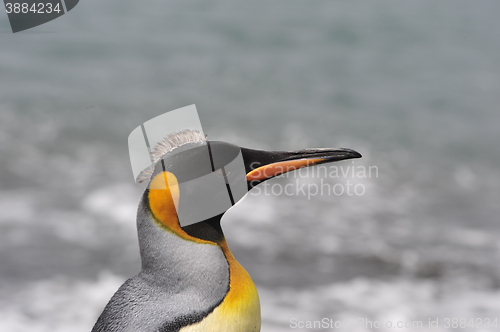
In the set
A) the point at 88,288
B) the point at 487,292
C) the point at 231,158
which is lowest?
the point at 487,292

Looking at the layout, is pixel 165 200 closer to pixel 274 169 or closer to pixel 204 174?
pixel 204 174

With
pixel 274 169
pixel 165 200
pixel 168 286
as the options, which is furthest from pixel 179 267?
pixel 274 169

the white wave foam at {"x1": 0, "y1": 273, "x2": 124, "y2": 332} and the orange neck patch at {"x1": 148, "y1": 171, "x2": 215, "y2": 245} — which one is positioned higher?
the orange neck patch at {"x1": 148, "y1": 171, "x2": 215, "y2": 245}

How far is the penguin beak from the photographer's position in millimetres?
1445

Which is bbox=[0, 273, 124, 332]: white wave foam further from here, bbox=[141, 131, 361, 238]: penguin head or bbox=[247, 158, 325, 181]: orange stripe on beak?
bbox=[247, 158, 325, 181]: orange stripe on beak

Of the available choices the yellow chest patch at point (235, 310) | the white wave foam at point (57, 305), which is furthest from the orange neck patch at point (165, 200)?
the white wave foam at point (57, 305)

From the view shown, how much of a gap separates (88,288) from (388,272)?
2098 millimetres

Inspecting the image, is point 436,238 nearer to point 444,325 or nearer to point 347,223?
point 347,223

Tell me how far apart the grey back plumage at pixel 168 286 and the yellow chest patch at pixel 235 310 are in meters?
0.02

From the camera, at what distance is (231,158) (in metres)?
1.41

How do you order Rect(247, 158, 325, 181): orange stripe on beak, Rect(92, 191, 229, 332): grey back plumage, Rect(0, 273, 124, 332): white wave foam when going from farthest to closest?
1. Rect(0, 273, 124, 332): white wave foam
2. Rect(247, 158, 325, 181): orange stripe on beak
3. Rect(92, 191, 229, 332): grey back plumage

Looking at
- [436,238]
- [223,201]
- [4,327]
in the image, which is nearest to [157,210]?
[223,201]

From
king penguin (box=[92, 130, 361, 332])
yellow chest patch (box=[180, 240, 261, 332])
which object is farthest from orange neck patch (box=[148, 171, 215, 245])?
yellow chest patch (box=[180, 240, 261, 332])

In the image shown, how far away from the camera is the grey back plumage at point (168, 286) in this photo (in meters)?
1.33
